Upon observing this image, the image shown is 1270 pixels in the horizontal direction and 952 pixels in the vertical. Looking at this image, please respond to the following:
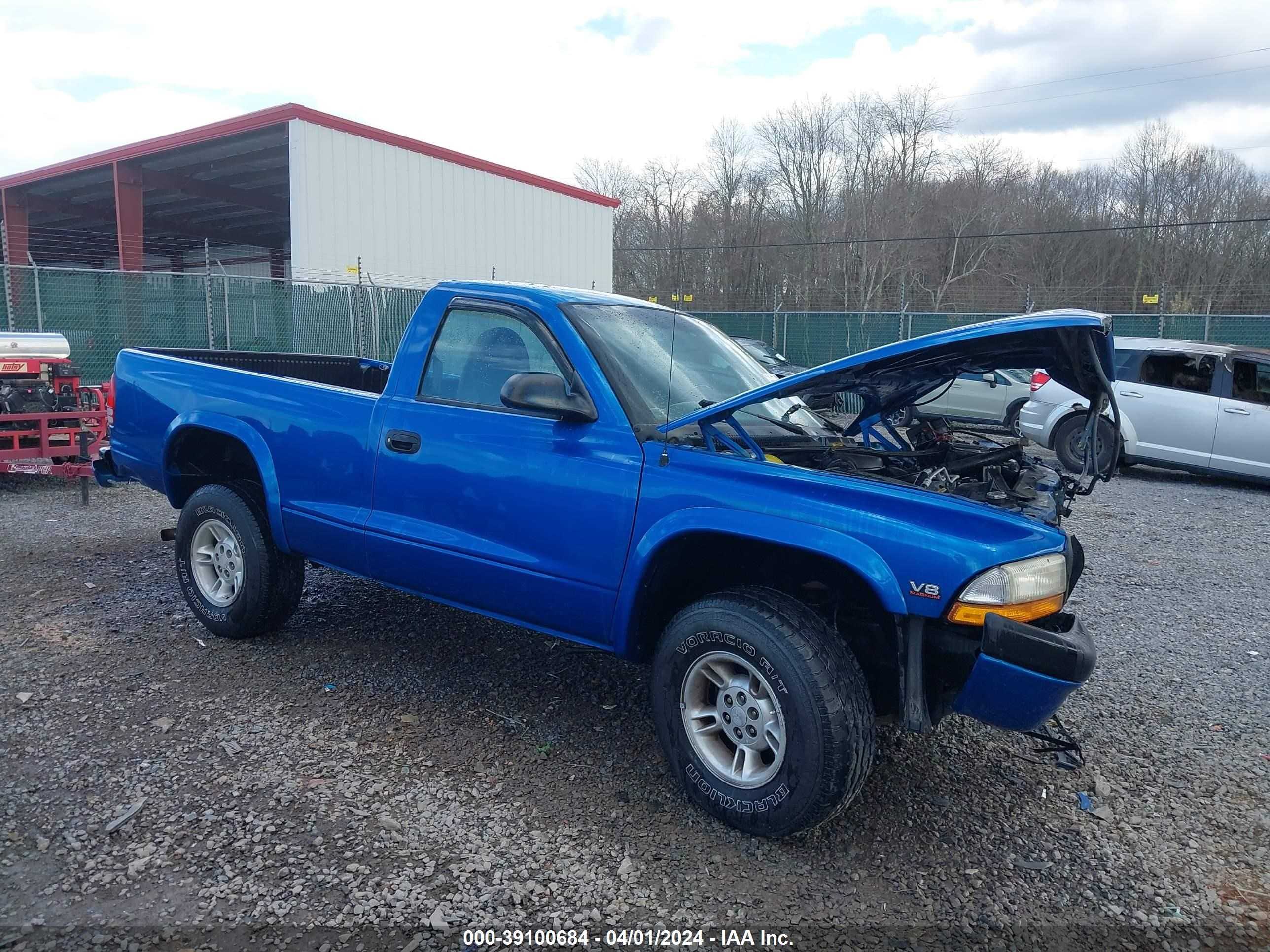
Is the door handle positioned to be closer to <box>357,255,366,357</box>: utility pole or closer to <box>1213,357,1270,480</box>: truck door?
<box>1213,357,1270,480</box>: truck door

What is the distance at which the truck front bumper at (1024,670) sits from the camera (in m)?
2.69

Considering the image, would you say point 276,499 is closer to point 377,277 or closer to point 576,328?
point 576,328

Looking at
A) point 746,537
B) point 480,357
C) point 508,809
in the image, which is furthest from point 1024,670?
point 480,357

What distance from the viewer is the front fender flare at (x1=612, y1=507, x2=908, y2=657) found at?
9.16ft

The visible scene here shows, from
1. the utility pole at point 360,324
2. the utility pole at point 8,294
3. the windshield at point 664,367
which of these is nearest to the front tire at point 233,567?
the windshield at point 664,367

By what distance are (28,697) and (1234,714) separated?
5510mm

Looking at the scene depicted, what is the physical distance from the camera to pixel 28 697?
3994mm

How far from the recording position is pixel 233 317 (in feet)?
53.6

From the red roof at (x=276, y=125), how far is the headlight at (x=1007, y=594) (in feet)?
56.4

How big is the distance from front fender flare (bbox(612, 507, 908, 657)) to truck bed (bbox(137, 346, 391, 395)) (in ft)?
11.0

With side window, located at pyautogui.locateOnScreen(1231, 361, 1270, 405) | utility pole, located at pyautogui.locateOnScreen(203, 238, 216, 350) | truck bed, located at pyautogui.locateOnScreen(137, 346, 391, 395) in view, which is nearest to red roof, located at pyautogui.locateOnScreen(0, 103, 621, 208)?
utility pole, located at pyautogui.locateOnScreen(203, 238, 216, 350)

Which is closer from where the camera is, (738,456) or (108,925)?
(108,925)

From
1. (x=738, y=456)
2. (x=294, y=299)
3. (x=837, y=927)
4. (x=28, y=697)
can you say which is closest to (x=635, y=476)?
(x=738, y=456)

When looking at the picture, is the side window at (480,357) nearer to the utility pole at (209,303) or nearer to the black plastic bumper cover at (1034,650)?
the black plastic bumper cover at (1034,650)
